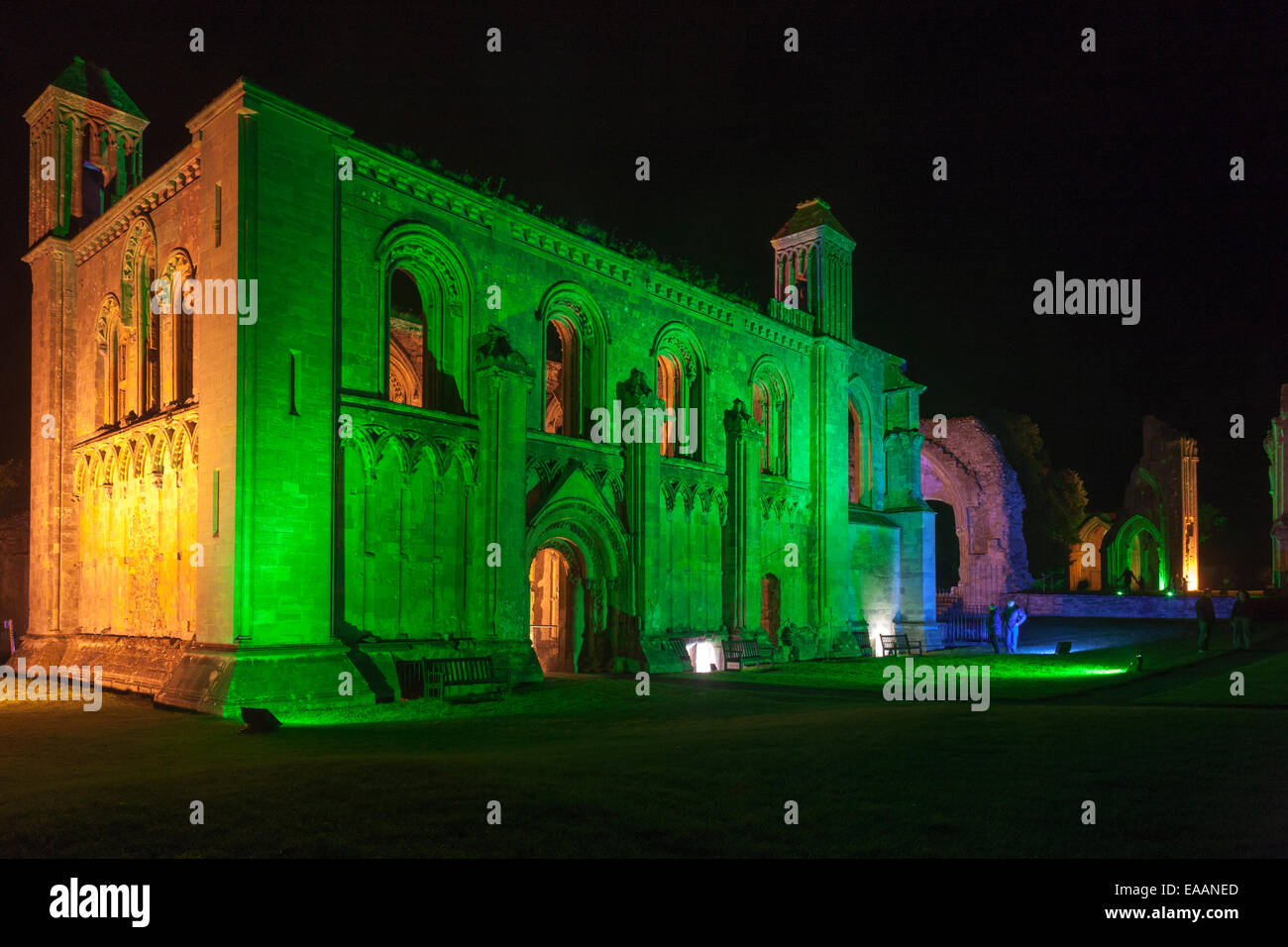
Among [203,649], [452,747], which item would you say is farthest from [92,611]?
[452,747]

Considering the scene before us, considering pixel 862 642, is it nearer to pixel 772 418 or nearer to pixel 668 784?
pixel 772 418

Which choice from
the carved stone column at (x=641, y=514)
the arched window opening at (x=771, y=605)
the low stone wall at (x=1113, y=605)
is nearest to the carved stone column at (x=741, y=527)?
the arched window opening at (x=771, y=605)

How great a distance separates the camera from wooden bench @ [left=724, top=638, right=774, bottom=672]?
2406cm

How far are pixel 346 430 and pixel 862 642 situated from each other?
20561 mm

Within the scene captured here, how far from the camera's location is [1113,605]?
4169 cm

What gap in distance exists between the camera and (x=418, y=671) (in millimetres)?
16359

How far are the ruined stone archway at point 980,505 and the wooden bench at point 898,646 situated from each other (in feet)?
56.6

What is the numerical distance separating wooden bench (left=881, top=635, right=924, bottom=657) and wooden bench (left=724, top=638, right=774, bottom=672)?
6260mm

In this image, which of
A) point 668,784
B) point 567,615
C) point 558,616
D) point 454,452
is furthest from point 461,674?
point 668,784

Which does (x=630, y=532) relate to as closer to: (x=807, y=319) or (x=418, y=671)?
(x=418, y=671)

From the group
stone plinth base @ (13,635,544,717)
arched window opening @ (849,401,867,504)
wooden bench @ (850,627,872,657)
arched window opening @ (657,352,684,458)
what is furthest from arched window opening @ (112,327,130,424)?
arched window opening @ (849,401,867,504)

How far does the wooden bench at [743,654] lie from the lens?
24.1 metres
